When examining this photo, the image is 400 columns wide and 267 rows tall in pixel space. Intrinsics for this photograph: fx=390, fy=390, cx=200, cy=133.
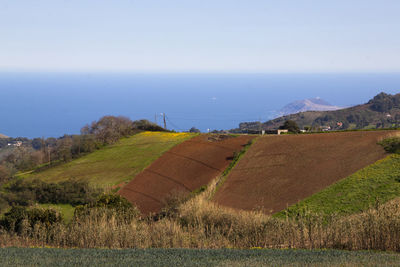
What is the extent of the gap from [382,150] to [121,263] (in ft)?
64.7

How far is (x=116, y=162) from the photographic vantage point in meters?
36.4

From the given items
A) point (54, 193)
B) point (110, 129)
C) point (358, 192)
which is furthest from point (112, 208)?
point (110, 129)

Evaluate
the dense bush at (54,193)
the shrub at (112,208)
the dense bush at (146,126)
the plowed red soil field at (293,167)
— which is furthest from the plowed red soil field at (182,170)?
the dense bush at (146,126)

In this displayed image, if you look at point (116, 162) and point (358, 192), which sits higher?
point (358, 192)

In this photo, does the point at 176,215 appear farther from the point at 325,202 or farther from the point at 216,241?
the point at 325,202

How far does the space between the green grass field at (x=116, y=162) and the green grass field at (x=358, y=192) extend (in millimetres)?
15879

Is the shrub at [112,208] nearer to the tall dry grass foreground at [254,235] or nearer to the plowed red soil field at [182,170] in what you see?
the tall dry grass foreground at [254,235]

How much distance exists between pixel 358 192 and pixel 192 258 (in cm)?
1190

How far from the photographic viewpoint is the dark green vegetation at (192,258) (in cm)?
1071

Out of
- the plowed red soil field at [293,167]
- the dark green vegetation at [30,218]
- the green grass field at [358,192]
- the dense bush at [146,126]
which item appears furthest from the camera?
the dense bush at [146,126]

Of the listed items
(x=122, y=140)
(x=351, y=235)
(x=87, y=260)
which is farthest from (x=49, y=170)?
(x=351, y=235)

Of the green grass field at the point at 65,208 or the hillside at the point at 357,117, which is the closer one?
the green grass field at the point at 65,208

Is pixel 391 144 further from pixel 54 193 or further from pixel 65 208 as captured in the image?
pixel 54 193

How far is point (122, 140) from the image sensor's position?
45562 mm
